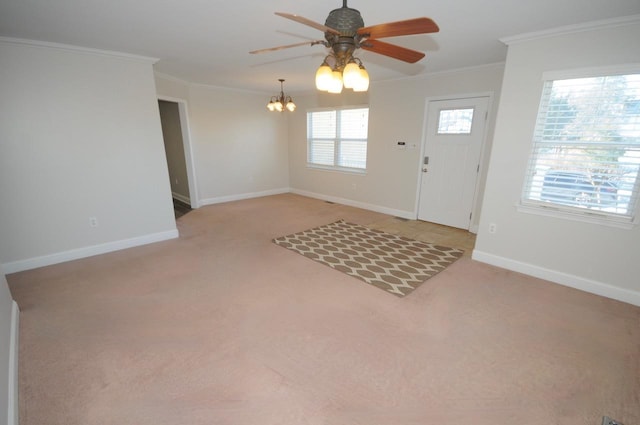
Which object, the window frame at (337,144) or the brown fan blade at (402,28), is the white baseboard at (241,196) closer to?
the window frame at (337,144)

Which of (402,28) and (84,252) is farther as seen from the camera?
(84,252)

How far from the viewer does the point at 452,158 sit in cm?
455

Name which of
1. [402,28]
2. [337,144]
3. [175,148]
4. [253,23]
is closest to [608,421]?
[402,28]

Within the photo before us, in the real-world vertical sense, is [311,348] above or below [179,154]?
below

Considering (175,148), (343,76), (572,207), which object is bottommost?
(572,207)

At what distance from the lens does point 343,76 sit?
177 centimetres

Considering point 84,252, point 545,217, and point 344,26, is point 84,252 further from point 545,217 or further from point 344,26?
point 545,217

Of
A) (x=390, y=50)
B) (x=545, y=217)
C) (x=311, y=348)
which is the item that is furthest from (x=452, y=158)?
(x=311, y=348)

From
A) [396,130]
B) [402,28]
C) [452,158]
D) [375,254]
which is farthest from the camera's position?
[396,130]

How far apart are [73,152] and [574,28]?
17.5 feet

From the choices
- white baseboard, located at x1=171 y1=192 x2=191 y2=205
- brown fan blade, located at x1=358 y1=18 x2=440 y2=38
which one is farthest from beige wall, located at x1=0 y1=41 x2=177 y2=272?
brown fan blade, located at x1=358 y1=18 x2=440 y2=38

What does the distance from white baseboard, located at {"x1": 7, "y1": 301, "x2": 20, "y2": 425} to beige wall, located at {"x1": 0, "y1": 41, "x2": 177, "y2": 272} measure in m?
1.20

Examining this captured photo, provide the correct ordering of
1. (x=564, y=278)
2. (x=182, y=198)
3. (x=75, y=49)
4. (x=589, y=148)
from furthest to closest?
(x=182, y=198) < (x=75, y=49) < (x=564, y=278) < (x=589, y=148)

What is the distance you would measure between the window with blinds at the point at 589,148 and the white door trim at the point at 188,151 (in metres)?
5.52
